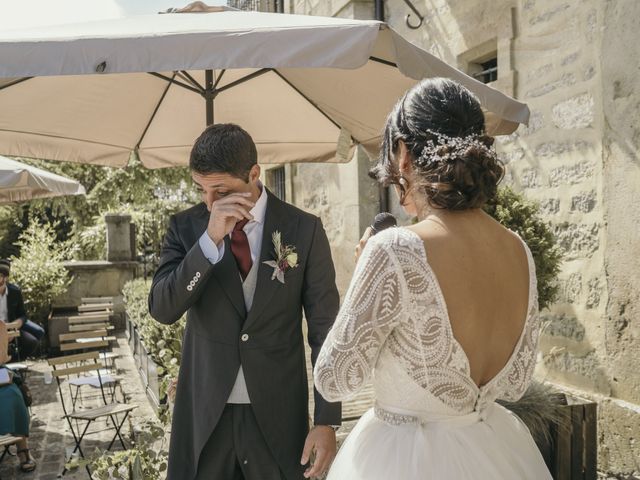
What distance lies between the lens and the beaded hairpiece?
170cm

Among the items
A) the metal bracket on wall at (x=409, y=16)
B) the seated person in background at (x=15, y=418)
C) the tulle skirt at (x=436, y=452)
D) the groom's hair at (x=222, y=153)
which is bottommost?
the seated person in background at (x=15, y=418)

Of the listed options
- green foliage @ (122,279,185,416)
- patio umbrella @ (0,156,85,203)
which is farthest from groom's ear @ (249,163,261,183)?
patio umbrella @ (0,156,85,203)

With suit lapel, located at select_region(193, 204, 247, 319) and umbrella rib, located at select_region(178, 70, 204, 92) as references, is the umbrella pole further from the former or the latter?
suit lapel, located at select_region(193, 204, 247, 319)

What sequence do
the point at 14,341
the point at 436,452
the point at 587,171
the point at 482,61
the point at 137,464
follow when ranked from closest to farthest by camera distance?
the point at 436,452 < the point at 137,464 < the point at 587,171 < the point at 482,61 < the point at 14,341

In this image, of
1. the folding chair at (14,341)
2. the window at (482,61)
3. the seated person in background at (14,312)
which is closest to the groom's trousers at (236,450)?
the window at (482,61)

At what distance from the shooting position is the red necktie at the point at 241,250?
2.50 m

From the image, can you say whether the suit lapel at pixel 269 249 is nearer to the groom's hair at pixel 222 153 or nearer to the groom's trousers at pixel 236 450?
the groom's hair at pixel 222 153

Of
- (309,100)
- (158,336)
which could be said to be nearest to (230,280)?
(309,100)

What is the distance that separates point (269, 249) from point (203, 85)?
214 cm

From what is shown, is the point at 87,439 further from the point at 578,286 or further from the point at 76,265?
the point at 76,265

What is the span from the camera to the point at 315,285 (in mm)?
2539

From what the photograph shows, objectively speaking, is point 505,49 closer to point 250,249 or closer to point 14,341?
point 250,249

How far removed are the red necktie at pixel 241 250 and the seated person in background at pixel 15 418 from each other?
397 cm

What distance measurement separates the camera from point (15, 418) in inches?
228
